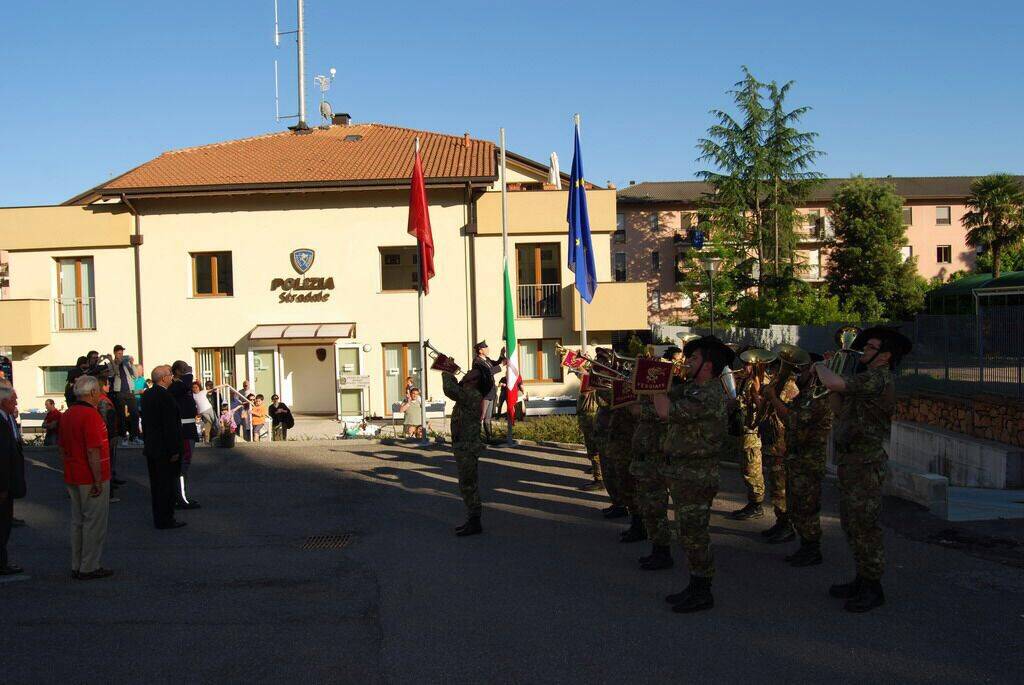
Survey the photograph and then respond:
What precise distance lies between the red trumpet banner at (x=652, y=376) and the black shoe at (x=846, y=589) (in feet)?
6.80

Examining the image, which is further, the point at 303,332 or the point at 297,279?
the point at 297,279

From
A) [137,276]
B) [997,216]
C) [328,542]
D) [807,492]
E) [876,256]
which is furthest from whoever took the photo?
[876,256]

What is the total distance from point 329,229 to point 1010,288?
29964mm

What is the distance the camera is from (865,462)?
20.9ft

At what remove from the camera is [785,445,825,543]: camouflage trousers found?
7.60 m

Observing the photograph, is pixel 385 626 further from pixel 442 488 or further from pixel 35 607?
pixel 442 488

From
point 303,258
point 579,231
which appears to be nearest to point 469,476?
point 579,231

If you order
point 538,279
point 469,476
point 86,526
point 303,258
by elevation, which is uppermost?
point 303,258

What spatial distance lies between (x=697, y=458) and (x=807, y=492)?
182 cm

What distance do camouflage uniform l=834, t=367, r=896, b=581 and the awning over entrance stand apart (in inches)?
761

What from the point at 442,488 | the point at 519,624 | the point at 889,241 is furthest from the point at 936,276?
the point at 519,624

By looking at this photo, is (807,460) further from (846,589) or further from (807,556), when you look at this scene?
(846,589)

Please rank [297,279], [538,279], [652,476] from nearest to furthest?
[652,476] → [297,279] → [538,279]

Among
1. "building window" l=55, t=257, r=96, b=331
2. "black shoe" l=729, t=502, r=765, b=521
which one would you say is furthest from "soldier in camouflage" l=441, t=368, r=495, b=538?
"building window" l=55, t=257, r=96, b=331
